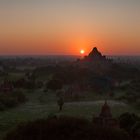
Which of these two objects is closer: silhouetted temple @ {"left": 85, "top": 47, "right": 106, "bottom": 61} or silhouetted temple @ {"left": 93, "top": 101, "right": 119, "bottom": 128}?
silhouetted temple @ {"left": 93, "top": 101, "right": 119, "bottom": 128}

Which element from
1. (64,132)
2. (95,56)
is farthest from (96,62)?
(64,132)

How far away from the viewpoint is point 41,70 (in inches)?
4016

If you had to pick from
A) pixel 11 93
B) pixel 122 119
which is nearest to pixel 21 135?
pixel 122 119

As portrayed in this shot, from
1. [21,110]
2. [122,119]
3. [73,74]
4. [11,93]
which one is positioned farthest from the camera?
[73,74]

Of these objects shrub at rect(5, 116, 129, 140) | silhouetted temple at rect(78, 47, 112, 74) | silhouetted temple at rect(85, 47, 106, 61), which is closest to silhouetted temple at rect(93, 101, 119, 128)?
shrub at rect(5, 116, 129, 140)

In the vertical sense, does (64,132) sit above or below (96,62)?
below

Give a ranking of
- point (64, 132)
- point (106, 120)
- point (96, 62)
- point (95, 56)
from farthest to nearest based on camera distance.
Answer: point (95, 56), point (96, 62), point (106, 120), point (64, 132)

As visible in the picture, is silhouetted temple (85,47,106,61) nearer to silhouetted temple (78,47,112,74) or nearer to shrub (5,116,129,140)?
silhouetted temple (78,47,112,74)

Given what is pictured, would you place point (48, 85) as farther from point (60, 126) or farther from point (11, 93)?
point (60, 126)

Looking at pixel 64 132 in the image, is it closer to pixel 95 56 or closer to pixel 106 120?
pixel 106 120

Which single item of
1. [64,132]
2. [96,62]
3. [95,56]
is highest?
[95,56]

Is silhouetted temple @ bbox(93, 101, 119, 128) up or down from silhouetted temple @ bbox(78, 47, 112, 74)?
down

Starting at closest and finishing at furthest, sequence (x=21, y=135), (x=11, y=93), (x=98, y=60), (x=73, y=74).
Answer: (x=21, y=135) < (x=11, y=93) < (x=73, y=74) < (x=98, y=60)

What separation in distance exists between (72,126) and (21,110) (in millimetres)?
20514
